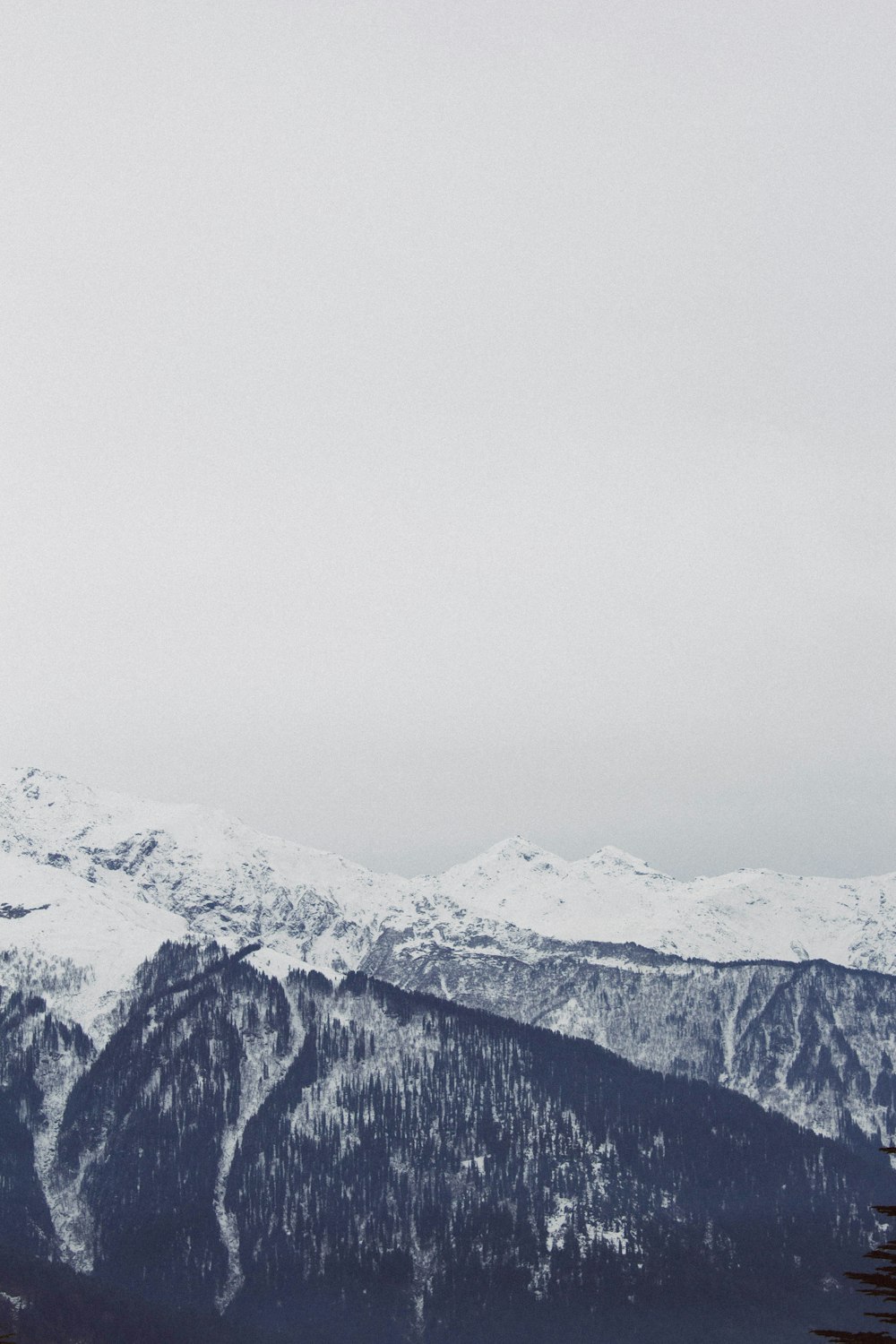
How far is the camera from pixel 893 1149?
52219 mm

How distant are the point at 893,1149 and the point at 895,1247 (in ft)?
17.6

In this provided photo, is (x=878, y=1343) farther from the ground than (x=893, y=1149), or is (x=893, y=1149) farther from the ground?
(x=893, y=1149)

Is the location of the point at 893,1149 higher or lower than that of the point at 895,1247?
higher

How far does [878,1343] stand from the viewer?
5381 centimetres

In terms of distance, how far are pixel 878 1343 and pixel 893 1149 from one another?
25.4 feet

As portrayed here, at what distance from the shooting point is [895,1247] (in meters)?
55.0

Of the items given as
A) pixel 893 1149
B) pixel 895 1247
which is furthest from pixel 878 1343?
pixel 893 1149

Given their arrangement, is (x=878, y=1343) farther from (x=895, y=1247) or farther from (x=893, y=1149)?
(x=893, y=1149)

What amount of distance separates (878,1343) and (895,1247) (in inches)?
134
